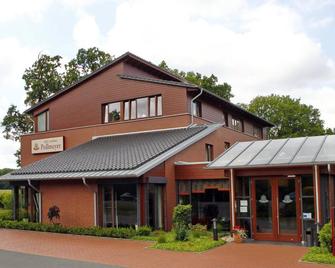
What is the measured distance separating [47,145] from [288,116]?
35441mm

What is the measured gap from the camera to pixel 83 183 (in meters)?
21.2

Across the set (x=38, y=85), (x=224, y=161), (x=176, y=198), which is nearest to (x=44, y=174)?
(x=176, y=198)

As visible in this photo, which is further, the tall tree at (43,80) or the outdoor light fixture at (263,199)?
the tall tree at (43,80)

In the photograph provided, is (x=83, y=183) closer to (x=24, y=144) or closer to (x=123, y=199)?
(x=123, y=199)

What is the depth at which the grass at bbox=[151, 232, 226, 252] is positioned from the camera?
14820 millimetres

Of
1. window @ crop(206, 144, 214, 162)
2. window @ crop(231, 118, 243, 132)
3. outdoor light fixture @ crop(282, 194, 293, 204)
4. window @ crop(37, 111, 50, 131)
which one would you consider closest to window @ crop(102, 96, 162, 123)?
window @ crop(206, 144, 214, 162)

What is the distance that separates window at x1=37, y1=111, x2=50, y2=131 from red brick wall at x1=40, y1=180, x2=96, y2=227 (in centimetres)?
962

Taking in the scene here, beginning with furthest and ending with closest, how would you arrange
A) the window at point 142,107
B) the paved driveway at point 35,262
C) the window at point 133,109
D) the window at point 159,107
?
1. the window at point 142,107
2. the window at point 133,109
3. the window at point 159,107
4. the paved driveway at point 35,262

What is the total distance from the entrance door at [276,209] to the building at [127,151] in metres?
1.12

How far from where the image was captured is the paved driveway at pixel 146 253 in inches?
502

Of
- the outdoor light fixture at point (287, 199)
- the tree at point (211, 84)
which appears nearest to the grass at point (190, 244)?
the outdoor light fixture at point (287, 199)

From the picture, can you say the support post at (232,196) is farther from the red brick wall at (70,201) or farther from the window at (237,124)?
the window at (237,124)

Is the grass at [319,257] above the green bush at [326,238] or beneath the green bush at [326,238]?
beneath

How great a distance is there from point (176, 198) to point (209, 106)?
28.1 ft
